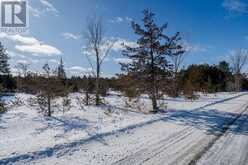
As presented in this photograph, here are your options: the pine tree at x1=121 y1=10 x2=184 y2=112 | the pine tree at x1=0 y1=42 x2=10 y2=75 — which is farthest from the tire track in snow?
the pine tree at x1=0 y1=42 x2=10 y2=75

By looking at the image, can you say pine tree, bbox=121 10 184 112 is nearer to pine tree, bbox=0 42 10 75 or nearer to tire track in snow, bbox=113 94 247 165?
tire track in snow, bbox=113 94 247 165

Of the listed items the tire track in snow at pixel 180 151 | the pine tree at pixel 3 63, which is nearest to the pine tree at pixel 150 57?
the tire track in snow at pixel 180 151

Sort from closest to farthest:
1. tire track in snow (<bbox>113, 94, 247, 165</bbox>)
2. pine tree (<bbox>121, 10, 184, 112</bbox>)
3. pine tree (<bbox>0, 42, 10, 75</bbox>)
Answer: tire track in snow (<bbox>113, 94, 247, 165</bbox>), pine tree (<bbox>121, 10, 184, 112</bbox>), pine tree (<bbox>0, 42, 10, 75</bbox>)

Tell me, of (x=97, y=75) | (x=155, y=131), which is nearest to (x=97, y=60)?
(x=97, y=75)

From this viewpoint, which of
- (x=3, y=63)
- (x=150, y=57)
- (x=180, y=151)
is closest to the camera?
(x=180, y=151)

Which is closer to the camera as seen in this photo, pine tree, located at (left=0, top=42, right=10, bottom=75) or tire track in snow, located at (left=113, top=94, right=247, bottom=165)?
tire track in snow, located at (left=113, top=94, right=247, bottom=165)

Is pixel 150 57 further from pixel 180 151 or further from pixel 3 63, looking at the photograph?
pixel 3 63

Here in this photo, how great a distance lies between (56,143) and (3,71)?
47650 millimetres

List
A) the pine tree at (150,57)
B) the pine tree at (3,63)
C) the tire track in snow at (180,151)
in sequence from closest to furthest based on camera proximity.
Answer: the tire track in snow at (180,151) < the pine tree at (150,57) < the pine tree at (3,63)

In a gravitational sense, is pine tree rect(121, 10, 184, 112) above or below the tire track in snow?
above

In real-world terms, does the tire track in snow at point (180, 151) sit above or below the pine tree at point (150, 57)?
below

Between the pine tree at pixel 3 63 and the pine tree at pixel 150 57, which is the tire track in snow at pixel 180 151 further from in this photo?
the pine tree at pixel 3 63

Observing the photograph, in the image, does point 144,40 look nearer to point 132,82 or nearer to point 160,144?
point 132,82

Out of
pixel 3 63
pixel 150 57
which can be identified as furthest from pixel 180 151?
pixel 3 63
